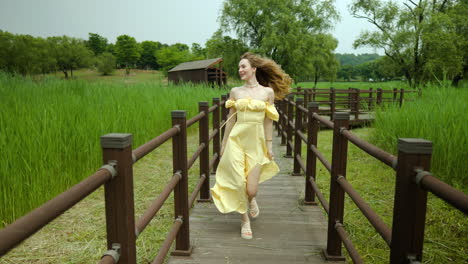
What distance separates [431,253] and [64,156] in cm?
372

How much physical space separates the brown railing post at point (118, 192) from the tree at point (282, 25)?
1025 inches

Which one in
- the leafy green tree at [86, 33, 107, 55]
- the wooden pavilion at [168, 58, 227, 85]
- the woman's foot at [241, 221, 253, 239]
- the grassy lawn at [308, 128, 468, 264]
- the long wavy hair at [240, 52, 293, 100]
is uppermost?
the leafy green tree at [86, 33, 107, 55]

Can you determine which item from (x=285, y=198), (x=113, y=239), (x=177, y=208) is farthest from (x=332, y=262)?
(x=113, y=239)

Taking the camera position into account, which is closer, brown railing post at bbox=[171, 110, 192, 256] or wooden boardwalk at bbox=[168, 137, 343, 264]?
brown railing post at bbox=[171, 110, 192, 256]

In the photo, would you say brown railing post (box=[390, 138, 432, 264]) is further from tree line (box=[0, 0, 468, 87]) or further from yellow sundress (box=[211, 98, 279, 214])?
tree line (box=[0, 0, 468, 87])

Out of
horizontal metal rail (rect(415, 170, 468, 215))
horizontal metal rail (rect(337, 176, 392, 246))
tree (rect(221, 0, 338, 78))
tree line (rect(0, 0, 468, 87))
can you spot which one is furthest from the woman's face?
tree (rect(221, 0, 338, 78))

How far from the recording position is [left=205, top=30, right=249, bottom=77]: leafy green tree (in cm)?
2862

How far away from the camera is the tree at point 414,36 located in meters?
21.1

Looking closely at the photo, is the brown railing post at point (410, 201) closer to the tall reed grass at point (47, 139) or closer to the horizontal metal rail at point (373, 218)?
the horizontal metal rail at point (373, 218)

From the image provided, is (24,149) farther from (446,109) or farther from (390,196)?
(446,109)

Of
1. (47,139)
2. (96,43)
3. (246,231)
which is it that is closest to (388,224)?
(246,231)

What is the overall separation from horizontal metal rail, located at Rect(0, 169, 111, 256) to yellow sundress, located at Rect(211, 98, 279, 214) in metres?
1.86

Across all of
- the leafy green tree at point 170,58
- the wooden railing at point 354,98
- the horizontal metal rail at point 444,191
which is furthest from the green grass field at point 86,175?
the leafy green tree at point 170,58

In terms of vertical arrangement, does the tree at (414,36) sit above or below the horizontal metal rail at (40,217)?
above
